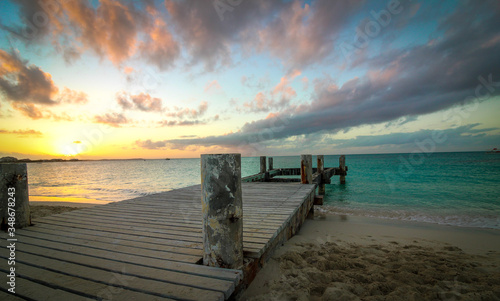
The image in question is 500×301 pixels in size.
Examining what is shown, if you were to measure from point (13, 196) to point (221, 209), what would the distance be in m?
4.14

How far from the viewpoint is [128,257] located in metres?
2.66

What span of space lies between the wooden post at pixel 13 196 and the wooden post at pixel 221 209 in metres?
3.86

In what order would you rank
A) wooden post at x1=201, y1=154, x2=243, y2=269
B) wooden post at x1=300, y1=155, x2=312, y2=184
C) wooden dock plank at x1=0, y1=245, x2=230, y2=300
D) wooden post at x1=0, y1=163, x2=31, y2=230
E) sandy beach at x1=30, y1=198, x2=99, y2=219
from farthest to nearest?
sandy beach at x1=30, y1=198, x2=99, y2=219, wooden post at x1=300, y1=155, x2=312, y2=184, wooden post at x1=0, y1=163, x2=31, y2=230, wooden post at x1=201, y1=154, x2=243, y2=269, wooden dock plank at x1=0, y1=245, x2=230, y2=300

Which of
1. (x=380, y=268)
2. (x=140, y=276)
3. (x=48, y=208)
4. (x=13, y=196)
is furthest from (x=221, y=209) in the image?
(x=48, y=208)

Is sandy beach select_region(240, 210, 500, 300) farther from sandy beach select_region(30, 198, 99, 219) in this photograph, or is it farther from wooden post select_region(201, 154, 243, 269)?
sandy beach select_region(30, 198, 99, 219)

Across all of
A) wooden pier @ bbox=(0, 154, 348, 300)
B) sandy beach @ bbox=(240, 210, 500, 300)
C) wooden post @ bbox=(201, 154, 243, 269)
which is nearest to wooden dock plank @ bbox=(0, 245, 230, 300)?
wooden pier @ bbox=(0, 154, 348, 300)

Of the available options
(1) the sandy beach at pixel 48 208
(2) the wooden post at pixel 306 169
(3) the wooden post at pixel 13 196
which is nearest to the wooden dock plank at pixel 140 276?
(3) the wooden post at pixel 13 196

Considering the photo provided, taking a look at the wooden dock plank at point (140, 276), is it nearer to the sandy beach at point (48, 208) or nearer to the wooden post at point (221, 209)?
the wooden post at point (221, 209)

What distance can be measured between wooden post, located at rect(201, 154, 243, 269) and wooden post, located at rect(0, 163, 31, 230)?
3855 mm

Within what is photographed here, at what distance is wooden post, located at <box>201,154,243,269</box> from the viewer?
7.72ft

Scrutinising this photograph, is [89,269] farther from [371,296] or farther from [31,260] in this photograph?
[371,296]

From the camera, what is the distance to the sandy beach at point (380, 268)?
2967 millimetres

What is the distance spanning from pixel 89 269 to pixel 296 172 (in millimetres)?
15004

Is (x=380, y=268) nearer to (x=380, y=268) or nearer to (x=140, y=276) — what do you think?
(x=380, y=268)
